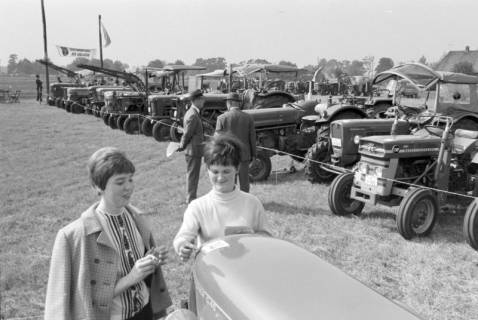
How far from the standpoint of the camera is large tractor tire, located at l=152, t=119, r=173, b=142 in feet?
37.1

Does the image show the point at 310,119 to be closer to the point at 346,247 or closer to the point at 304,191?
the point at 304,191

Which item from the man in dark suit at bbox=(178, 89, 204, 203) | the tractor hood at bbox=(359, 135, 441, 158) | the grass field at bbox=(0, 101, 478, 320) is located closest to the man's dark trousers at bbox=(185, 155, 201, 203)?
the man in dark suit at bbox=(178, 89, 204, 203)

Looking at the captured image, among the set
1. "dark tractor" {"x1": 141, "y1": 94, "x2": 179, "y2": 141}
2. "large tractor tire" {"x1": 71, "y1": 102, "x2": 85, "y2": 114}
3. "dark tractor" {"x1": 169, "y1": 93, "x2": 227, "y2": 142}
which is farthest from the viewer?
"large tractor tire" {"x1": 71, "y1": 102, "x2": 85, "y2": 114}

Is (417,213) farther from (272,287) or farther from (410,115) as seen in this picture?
(272,287)

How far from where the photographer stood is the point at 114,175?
67.3 inches

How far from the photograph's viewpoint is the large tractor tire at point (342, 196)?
5.31m

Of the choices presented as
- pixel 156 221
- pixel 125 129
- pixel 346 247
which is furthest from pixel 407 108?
pixel 125 129

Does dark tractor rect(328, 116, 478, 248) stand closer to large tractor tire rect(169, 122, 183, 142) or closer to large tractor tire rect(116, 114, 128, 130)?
large tractor tire rect(169, 122, 183, 142)

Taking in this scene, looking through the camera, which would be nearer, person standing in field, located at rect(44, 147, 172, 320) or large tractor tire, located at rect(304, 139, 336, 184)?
person standing in field, located at rect(44, 147, 172, 320)

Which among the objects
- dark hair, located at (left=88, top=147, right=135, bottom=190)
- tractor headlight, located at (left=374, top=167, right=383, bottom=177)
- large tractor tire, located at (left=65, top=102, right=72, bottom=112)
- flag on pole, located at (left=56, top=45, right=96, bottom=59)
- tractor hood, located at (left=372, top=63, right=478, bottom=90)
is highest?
flag on pole, located at (left=56, top=45, right=96, bottom=59)

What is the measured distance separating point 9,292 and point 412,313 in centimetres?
301

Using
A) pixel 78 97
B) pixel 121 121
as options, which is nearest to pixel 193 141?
pixel 121 121

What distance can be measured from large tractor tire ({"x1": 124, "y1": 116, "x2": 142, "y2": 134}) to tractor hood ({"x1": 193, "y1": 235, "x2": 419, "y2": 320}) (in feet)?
36.3

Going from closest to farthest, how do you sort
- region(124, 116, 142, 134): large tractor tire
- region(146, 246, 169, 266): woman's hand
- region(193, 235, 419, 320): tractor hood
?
1. region(193, 235, 419, 320): tractor hood
2. region(146, 246, 169, 266): woman's hand
3. region(124, 116, 142, 134): large tractor tire
